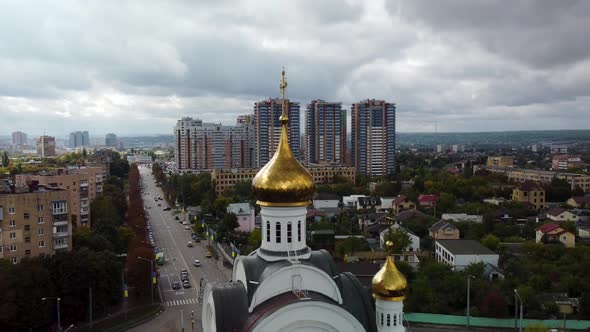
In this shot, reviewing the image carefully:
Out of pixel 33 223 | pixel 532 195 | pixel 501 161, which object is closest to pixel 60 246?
pixel 33 223

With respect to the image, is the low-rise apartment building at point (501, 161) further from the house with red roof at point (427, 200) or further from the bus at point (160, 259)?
the bus at point (160, 259)

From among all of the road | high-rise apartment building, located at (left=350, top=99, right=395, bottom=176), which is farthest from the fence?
high-rise apartment building, located at (left=350, top=99, right=395, bottom=176)

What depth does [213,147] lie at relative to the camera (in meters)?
81.4

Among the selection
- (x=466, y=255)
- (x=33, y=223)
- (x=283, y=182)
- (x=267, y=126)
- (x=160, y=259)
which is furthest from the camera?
(x=267, y=126)

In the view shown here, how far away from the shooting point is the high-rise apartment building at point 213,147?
8106 cm

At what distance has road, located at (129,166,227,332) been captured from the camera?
22.2m

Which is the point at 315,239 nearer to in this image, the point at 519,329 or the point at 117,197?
the point at 519,329

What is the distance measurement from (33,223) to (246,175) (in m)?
40.1

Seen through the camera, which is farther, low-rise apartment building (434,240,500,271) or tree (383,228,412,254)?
tree (383,228,412,254)

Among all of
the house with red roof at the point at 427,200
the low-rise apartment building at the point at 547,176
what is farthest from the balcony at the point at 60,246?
the low-rise apartment building at the point at 547,176

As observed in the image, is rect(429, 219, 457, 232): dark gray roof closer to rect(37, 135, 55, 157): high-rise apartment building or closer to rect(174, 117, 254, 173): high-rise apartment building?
rect(174, 117, 254, 173): high-rise apartment building

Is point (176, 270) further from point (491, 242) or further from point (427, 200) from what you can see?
point (427, 200)

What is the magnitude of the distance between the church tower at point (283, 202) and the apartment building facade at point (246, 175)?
4655cm

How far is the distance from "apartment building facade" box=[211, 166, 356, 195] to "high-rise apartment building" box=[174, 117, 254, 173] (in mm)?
16159
